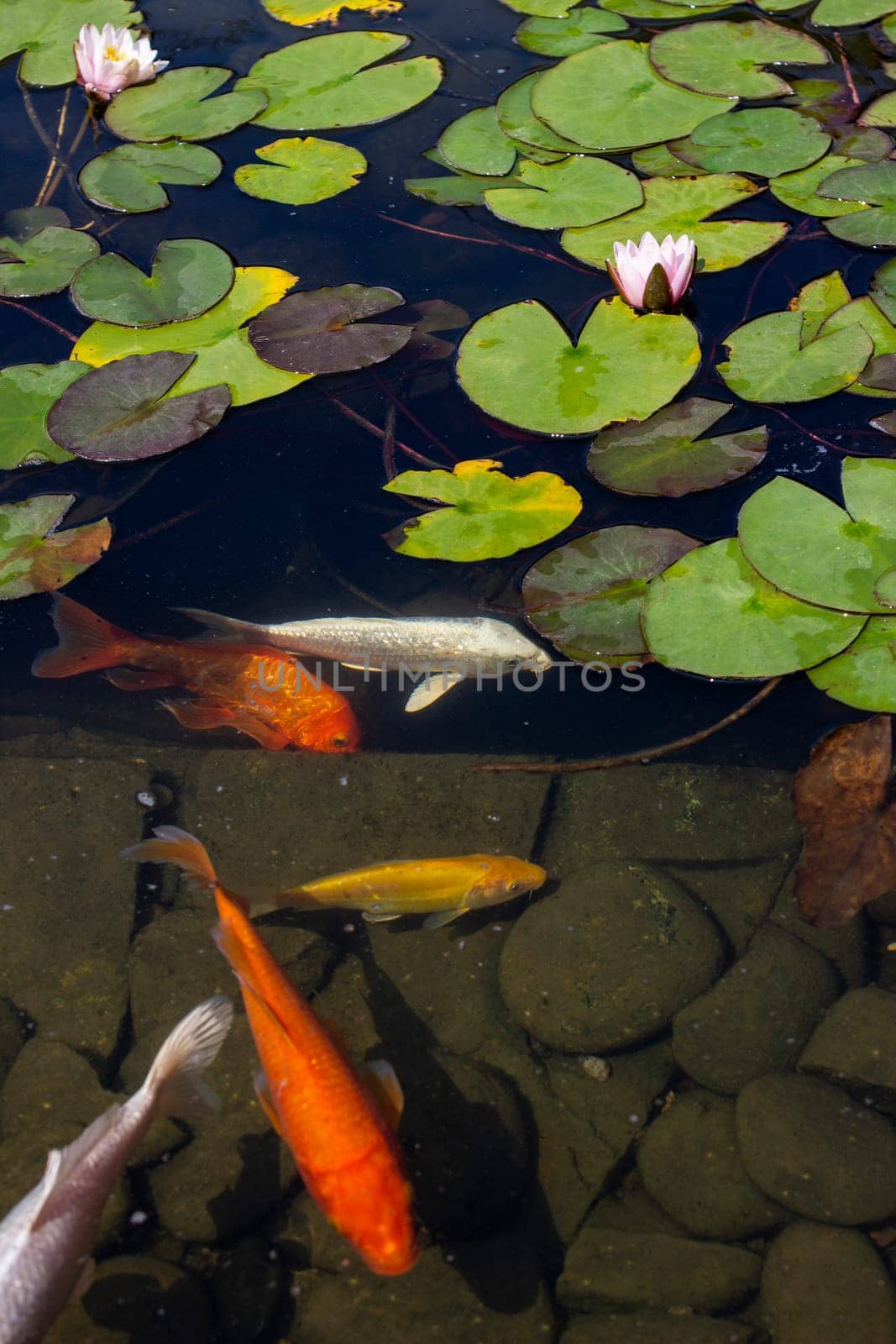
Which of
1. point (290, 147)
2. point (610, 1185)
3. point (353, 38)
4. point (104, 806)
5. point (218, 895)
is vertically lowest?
point (610, 1185)

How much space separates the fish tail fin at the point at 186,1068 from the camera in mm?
2246

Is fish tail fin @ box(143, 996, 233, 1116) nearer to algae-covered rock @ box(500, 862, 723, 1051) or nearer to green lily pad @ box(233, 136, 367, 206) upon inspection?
algae-covered rock @ box(500, 862, 723, 1051)

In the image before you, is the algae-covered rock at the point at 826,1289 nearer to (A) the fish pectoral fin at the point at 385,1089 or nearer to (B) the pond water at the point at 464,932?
(B) the pond water at the point at 464,932

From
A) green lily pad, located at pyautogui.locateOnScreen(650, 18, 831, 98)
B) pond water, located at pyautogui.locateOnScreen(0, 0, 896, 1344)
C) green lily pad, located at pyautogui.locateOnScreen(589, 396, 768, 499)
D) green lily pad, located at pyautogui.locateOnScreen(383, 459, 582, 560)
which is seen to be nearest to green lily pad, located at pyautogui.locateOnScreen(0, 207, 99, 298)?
pond water, located at pyautogui.locateOnScreen(0, 0, 896, 1344)

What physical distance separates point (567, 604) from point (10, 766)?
200 cm

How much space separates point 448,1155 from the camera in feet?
8.18

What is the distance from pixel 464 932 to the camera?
292 cm

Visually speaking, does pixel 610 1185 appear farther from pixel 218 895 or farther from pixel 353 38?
pixel 353 38

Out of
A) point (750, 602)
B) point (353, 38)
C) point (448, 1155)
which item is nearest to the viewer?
point (448, 1155)

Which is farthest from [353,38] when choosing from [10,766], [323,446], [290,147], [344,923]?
Answer: [344,923]

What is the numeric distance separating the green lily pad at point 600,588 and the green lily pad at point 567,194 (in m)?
1.96

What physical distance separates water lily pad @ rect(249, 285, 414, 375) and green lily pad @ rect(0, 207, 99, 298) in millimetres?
1100

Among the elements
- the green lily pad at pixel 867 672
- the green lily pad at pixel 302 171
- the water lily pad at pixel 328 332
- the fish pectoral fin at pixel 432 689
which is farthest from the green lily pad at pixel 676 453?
the green lily pad at pixel 302 171

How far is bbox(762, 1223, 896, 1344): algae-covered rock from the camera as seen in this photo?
223 cm
